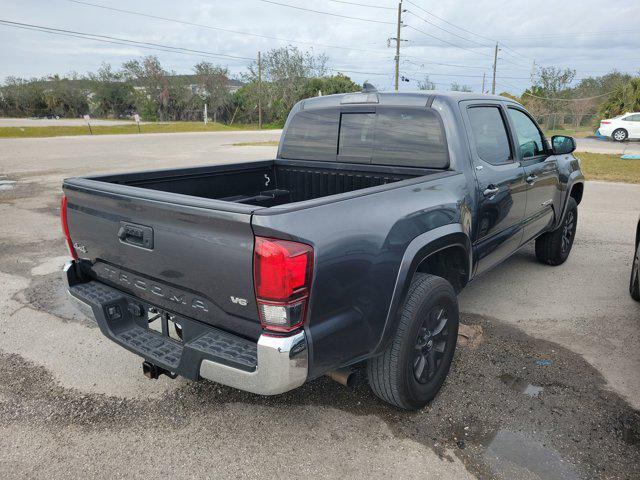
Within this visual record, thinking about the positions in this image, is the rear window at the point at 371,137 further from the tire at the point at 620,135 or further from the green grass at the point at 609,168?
the tire at the point at 620,135

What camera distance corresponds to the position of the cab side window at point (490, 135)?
361cm

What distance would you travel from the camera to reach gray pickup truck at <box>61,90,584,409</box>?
6.86 feet

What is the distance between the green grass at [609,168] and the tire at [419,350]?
36.0 ft

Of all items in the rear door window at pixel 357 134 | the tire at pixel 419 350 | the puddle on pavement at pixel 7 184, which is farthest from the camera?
the puddle on pavement at pixel 7 184

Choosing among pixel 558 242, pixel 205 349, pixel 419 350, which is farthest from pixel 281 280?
pixel 558 242

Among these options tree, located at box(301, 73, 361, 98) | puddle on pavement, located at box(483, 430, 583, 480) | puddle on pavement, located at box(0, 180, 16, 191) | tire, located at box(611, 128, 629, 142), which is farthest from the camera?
tree, located at box(301, 73, 361, 98)

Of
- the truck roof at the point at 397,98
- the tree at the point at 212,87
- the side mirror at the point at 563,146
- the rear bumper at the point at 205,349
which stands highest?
the tree at the point at 212,87

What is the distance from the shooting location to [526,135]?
446cm

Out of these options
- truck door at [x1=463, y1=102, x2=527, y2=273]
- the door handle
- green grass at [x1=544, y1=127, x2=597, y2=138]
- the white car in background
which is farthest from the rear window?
green grass at [x1=544, y1=127, x2=597, y2=138]

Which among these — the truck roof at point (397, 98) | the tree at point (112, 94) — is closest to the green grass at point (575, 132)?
the truck roof at point (397, 98)

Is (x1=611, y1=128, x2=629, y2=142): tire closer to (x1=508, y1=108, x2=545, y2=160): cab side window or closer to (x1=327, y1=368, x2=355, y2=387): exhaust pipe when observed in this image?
(x1=508, y1=108, x2=545, y2=160): cab side window

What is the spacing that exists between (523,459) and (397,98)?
248cm

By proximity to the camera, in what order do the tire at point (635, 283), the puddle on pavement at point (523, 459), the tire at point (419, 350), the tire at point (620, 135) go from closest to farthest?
the puddle on pavement at point (523, 459)
the tire at point (419, 350)
the tire at point (635, 283)
the tire at point (620, 135)

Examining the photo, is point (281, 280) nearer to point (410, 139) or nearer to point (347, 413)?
point (347, 413)
